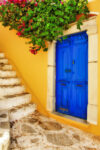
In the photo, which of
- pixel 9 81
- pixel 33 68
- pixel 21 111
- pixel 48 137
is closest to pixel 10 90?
pixel 9 81

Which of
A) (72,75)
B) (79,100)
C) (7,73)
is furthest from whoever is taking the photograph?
(7,73)

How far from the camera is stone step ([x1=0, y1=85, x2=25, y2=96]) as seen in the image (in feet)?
11.8

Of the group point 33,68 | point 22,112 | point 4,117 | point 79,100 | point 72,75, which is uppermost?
point 33,68

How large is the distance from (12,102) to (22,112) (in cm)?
39

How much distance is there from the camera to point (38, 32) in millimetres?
3070

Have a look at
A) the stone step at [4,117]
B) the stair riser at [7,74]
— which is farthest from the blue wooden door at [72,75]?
the stair riser at [7,74]

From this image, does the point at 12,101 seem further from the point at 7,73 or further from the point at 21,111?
the point at 7,73

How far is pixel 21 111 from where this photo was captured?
11.0 ft

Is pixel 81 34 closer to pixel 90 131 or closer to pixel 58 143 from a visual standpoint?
pixel 90 131

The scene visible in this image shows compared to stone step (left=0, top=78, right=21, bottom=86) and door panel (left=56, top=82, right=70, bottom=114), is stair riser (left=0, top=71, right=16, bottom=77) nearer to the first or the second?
stone step (left=0, top=78, right=21, bottom=86)

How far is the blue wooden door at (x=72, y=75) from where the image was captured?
299 cm

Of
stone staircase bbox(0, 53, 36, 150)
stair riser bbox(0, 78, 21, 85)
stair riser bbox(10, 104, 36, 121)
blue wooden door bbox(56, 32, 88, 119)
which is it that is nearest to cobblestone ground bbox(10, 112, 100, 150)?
stair riser bbox(10, 104, 36, 121)

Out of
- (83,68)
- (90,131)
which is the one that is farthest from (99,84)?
(90,131)

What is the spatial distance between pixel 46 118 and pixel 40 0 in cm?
319
